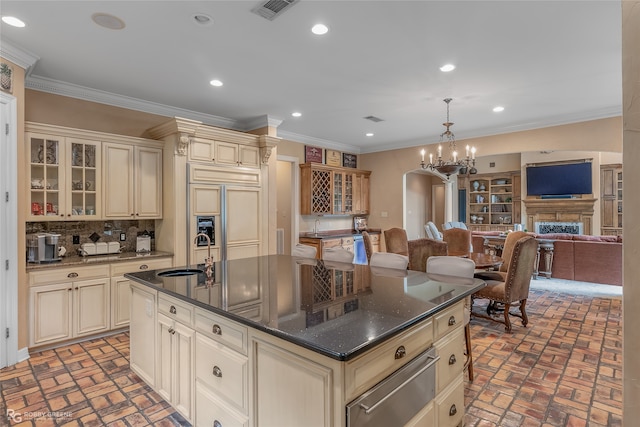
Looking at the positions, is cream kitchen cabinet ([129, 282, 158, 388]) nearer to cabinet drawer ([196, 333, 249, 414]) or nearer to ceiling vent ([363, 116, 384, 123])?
cabinet drawer ([196, 333, 249, 414])

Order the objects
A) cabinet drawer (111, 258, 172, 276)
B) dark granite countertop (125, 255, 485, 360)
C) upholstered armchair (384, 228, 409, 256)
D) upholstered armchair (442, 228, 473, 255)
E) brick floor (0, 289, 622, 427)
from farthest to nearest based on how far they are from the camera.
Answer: upholstered armchair (442, 228, 473, 255) → upholstered armchair (384, 228, 409, 256) → cabinet drawer (111, 258, 172, 276) → brick floor (0, 289, 622, 427) → dark granite countertop (125, 255, 485, 360)

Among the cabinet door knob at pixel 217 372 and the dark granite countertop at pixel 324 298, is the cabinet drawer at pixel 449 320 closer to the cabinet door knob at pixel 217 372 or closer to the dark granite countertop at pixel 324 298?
the dark granite countertop at pixel 324 298

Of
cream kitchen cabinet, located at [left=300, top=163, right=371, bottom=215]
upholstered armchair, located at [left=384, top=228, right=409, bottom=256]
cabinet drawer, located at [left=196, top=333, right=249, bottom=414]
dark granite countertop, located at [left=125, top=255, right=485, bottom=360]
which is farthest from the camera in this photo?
cream kitchen cabinet, located at [left=300, top=163, right=371, bottom=215]

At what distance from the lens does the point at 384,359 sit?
4.65 ft

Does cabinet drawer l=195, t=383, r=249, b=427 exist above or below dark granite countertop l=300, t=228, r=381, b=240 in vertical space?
below

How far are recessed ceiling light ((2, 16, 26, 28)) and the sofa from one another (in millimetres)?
7822

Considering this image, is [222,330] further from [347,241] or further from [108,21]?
[347,241]

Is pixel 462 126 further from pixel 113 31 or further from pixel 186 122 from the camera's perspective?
pixel 113 31

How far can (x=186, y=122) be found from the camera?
4.02 metres

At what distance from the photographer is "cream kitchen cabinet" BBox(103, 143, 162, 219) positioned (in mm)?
3854

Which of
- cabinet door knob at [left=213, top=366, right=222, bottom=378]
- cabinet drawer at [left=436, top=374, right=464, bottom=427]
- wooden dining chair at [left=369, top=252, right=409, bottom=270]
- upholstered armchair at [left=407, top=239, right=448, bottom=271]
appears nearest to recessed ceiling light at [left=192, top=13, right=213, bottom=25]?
wooden dining chair at [left=369, top=252, right=409, bottom=270]

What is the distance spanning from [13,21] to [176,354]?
2807 mm

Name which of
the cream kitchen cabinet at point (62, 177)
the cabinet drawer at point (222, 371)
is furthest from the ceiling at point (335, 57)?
the cabinet drawer at point (222, 371)

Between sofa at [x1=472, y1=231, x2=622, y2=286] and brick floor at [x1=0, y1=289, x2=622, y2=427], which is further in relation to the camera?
sofa at [x1=472, y1=231, x2=622, y2=286]
